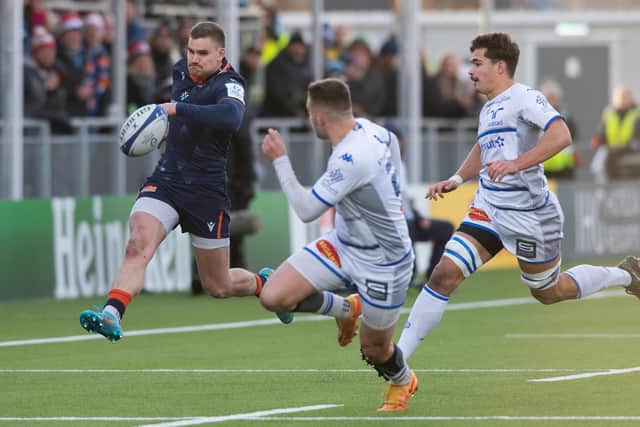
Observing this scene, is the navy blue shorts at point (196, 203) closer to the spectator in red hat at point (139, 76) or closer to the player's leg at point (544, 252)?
the player's leg at point (544, 252)

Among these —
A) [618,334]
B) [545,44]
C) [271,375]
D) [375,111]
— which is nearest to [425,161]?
[375,111]

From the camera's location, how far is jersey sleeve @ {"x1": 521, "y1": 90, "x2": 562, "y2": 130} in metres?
12.0

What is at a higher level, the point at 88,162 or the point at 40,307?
the point at 88,162

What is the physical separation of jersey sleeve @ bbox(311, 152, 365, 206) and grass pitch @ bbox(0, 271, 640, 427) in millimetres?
1191

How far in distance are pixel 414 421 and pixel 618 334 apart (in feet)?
19.2

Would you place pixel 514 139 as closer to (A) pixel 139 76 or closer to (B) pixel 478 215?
(B) pixel 478 215

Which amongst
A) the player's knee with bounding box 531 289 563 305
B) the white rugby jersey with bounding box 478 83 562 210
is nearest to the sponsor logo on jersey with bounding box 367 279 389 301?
the white rugby jersey with bounding box 478 83 562 210

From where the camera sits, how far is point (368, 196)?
10.4 meters

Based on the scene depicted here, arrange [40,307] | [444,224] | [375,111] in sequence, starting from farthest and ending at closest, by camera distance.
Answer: [375,111], [444,224], [40,307]

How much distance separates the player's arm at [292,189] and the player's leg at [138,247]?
216 centimetres

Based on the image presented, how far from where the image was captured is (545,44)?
46.7 metres

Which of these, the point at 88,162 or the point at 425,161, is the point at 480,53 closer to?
the point at 88,162

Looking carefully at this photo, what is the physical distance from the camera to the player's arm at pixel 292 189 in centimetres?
1009

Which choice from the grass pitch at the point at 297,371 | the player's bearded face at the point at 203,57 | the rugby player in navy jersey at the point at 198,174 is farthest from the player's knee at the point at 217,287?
the player's bearded face at the point at 203,57
